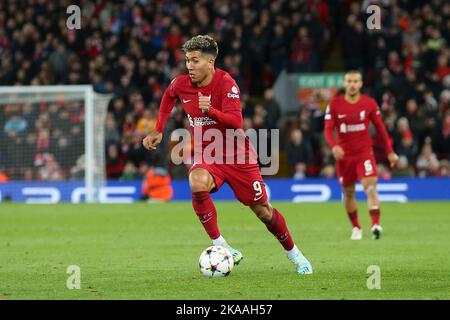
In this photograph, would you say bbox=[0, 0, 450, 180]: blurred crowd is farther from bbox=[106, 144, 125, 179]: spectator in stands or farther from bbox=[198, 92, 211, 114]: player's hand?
bbox=[198, 92, 211, 114]: player's hand

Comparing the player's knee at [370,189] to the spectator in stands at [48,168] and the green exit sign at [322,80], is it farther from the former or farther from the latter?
the spectator in stands at [48,168]

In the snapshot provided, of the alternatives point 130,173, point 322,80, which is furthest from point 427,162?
point 130,173

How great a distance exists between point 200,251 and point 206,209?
110 inches

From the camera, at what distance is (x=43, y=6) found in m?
29.9

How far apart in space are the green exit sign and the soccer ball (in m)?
15.4

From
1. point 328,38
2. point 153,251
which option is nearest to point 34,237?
point 153,251

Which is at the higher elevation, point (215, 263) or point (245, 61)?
point (245, 61)

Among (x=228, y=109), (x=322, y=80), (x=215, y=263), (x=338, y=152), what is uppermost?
(x=322, y=80)

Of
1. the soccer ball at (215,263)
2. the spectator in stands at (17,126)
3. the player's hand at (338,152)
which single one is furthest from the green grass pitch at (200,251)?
the spectator in stands at (17,126)

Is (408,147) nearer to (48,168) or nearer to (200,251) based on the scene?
(48,168)

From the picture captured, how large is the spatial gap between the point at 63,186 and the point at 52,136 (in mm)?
1287

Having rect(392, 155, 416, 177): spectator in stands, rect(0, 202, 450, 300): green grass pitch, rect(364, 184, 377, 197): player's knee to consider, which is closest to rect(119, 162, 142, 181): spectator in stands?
rect(0, 202, 450, 300): green grass pitch

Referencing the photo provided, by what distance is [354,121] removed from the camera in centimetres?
1555

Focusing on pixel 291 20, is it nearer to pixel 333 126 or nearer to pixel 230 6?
pixel 230 6
